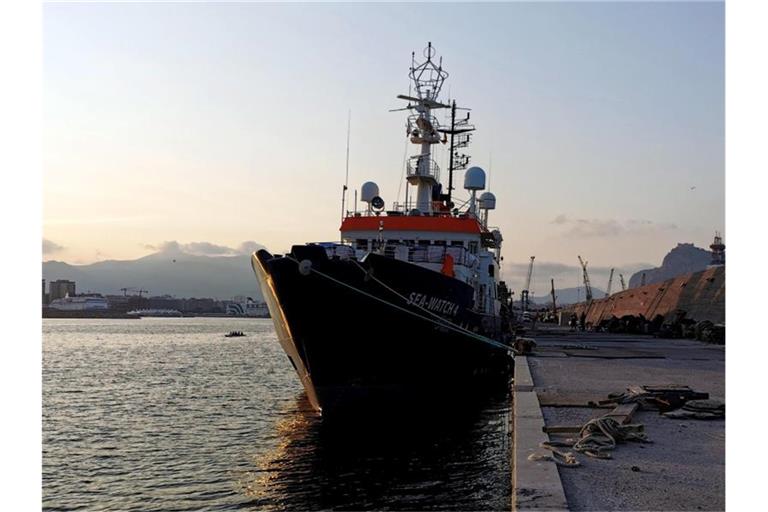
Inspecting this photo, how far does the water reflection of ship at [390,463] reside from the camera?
453 inches

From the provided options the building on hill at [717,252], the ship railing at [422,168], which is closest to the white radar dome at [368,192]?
the ship railing at [422,168]

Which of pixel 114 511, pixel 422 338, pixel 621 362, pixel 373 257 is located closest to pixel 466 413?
pixel 422 338

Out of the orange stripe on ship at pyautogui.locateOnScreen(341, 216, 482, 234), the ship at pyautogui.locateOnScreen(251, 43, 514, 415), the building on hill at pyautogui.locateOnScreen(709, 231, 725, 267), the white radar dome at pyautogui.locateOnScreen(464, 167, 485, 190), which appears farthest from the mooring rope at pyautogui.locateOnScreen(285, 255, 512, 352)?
the building on hill at pyautogui.locateOnScreen(709, 231, 725, 267)

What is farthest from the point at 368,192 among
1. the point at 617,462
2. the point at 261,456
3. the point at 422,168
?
the point at 617,462

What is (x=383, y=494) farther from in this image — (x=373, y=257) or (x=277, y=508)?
(x=373, y=257)

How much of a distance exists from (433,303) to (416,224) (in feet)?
19.8

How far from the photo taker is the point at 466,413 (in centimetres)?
1906

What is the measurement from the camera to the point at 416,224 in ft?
83.6

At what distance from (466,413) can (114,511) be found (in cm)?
989

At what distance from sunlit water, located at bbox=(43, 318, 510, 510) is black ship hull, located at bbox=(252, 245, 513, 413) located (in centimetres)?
103

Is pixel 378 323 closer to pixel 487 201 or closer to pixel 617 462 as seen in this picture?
pixel 617 462

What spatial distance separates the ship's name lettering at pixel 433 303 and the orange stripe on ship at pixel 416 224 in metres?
5.01

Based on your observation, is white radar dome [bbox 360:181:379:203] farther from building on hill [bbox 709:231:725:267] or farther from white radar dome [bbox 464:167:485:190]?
building on hill [bbox 709:231:725:267]

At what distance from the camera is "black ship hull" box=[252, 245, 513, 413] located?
60.4 ft
